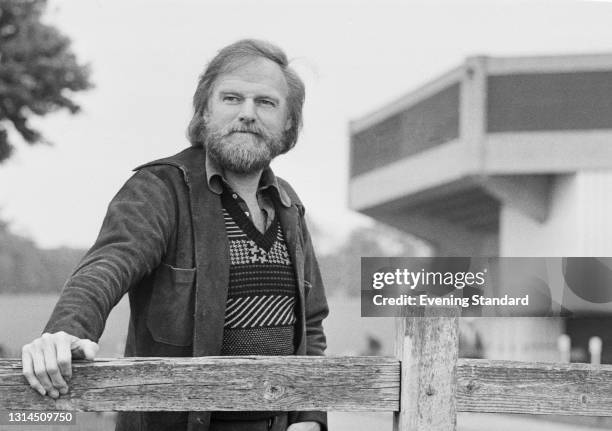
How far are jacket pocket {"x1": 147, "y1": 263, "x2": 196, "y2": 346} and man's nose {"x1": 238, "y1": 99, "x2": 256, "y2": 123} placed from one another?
298 millimetres

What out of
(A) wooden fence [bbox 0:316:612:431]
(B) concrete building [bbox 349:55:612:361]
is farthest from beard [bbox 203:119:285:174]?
(B) concrete building [bbox 349:55:612:361]

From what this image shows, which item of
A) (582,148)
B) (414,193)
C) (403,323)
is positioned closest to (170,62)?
(403,323)

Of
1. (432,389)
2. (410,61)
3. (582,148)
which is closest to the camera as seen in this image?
(432,389)

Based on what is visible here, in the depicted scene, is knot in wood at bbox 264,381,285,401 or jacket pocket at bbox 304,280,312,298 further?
jacket pocket at bbox 304,280,312,298

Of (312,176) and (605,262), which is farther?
(605,262)

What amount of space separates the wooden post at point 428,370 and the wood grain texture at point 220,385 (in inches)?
1.0

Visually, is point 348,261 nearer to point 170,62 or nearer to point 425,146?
point 170,62

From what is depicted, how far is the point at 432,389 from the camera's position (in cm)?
183

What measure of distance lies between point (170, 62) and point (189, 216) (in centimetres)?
182

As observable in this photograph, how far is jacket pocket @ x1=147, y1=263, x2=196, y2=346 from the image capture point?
195 cm

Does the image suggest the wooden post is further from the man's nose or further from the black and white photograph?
the man's nose

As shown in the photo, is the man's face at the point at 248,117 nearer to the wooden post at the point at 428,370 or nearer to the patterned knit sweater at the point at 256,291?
the patterned knit sweater at the point at 256,291

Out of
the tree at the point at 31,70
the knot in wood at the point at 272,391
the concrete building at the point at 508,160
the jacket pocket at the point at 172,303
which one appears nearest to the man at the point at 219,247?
the jacket pocket at the point at 172,303

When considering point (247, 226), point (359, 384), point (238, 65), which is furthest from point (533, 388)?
point (238, 65)
